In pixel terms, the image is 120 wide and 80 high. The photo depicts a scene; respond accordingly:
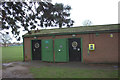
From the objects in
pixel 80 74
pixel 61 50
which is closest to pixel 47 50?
pixel 61 50

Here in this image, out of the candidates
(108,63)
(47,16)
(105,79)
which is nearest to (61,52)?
(108,63)

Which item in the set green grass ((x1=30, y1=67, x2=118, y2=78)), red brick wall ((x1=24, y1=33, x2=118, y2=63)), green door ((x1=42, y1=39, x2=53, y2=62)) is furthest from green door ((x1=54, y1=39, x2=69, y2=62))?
green grass ((x1=30, y1=67, x2=118, y2=78))

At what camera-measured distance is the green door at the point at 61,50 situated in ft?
A: 33.0

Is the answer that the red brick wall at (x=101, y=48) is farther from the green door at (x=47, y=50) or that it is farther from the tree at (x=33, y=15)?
the tree at (x=33, y=15)

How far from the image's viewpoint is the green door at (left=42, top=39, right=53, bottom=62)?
1052 centimetres

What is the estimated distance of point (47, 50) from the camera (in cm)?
1068

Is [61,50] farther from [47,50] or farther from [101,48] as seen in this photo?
[101,48]

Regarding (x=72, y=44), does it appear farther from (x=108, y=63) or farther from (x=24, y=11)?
(x=24, y=11)

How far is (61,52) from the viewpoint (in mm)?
10180

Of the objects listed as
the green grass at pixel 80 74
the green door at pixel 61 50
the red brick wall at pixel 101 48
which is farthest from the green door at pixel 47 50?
→ the green grass at pixel 80 74

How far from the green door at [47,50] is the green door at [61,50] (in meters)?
0.48

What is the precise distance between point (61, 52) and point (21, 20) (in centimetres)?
574

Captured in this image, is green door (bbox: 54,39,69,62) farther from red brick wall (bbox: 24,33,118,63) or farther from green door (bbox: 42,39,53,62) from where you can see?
red brick wall (bbox: 24,33,118,63)

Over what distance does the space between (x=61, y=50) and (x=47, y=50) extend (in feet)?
4.50
